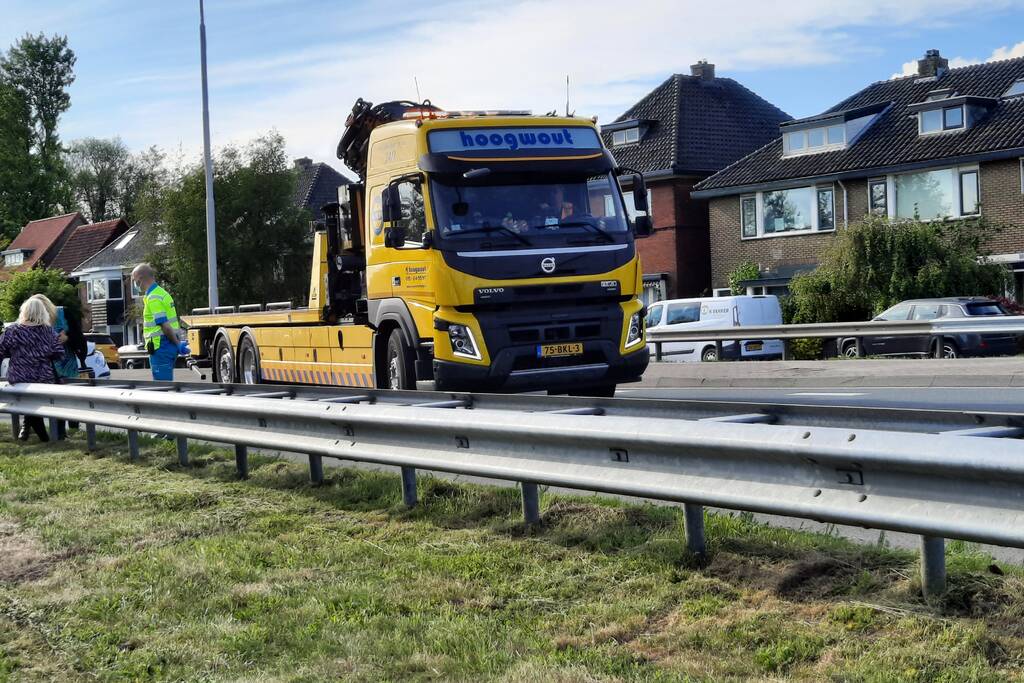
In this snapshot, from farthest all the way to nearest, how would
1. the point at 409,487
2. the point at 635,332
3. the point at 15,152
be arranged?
the point at 15,152, the point at 635,332, the point at 409,487

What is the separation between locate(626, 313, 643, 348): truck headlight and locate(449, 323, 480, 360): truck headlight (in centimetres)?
172

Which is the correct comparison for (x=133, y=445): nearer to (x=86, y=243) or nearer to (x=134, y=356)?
(x=134, y=356)

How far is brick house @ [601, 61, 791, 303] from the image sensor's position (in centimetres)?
4481

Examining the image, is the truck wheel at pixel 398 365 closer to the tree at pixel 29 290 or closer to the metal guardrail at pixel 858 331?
the metal guardrail at pixel 858 331

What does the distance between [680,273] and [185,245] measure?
778 inches

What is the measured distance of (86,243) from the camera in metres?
81.6

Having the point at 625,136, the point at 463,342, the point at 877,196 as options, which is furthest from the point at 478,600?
the point at 625,136

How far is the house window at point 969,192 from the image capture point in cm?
3553

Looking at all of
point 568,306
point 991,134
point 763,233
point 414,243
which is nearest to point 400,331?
point 414,243

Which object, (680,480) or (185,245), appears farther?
(185,245)

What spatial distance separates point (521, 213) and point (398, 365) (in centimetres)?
210

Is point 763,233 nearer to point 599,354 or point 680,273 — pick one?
point 680,273

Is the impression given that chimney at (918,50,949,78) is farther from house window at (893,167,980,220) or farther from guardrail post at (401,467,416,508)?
guardrail post at (401,467,416,508)

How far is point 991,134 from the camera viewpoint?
35250 mm
